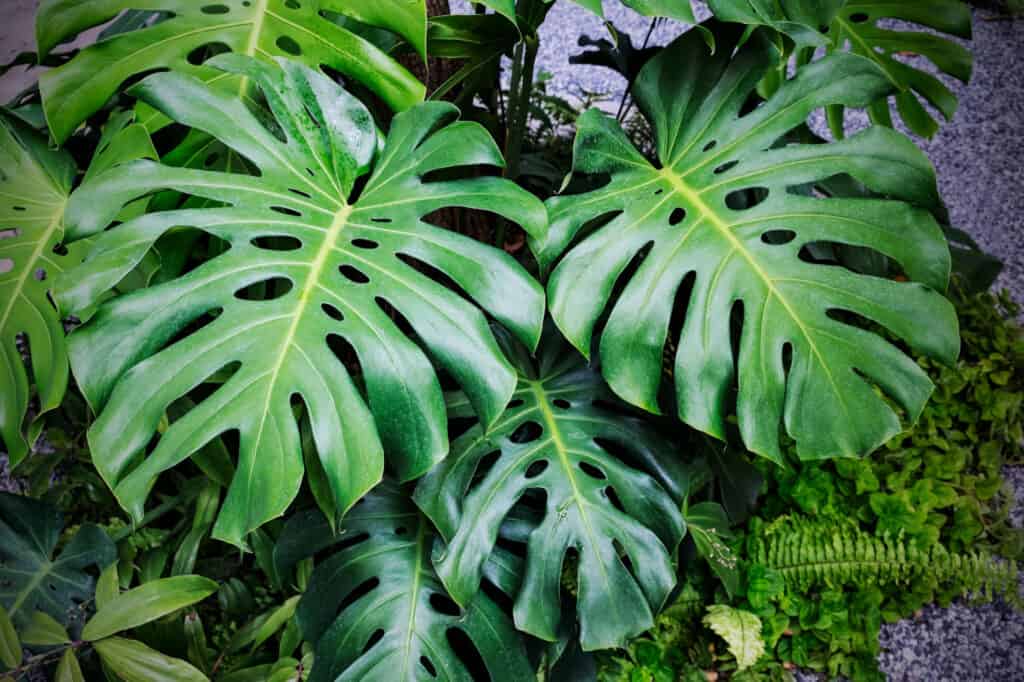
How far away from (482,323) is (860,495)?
3.49 ft

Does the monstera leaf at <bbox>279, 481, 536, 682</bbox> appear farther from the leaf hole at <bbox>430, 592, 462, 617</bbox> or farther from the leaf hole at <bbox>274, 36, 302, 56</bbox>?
the leaf hole at <bbox>274, 36, 302, 56</bbox>

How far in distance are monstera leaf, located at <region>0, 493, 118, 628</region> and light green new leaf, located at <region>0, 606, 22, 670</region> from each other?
0.31 meters

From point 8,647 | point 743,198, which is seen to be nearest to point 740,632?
point 743,198

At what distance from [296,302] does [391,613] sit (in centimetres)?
52

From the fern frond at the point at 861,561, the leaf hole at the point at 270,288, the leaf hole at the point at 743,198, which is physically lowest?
the fern frond at the point at 861,561

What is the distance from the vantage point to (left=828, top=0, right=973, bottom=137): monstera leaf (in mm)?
1268

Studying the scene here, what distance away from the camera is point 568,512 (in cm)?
106

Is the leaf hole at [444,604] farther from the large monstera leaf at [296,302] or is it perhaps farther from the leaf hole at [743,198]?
the leaf hole at [743,198]

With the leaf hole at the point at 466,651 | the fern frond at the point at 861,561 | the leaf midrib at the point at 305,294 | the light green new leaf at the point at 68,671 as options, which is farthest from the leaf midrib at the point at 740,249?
the light green new leaf at the point at 68,671

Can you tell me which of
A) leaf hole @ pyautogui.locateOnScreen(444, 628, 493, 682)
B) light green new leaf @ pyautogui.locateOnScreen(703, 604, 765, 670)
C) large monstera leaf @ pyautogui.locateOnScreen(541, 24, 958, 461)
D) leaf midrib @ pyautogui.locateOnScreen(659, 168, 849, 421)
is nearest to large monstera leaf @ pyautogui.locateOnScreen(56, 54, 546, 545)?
large monstera leaf @ pyautogui.locateOnScreen(541, 24, 958, 461)

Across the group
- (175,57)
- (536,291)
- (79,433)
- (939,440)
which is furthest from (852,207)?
(79,433)

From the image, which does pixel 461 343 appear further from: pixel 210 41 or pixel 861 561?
pixel 861 561

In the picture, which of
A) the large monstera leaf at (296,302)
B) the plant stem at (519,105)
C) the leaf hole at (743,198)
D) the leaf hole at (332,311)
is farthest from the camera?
the leaf hole at (743,198)

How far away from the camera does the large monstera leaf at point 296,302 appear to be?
2.61ft
